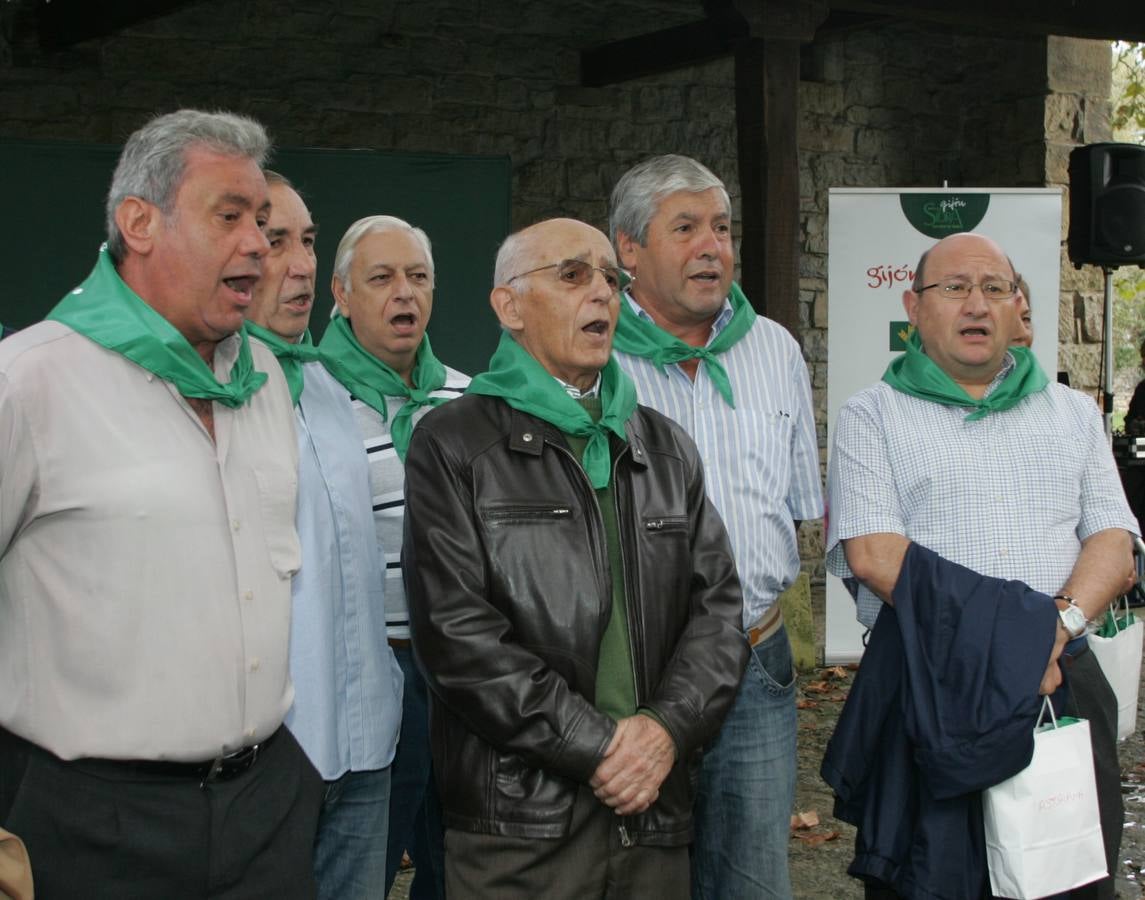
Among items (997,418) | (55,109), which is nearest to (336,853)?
(997,418)

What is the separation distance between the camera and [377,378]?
279 cm

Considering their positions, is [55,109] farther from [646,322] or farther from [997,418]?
[997,418]

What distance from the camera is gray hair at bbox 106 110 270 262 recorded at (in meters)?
1.98

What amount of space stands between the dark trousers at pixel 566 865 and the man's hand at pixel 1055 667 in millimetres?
864

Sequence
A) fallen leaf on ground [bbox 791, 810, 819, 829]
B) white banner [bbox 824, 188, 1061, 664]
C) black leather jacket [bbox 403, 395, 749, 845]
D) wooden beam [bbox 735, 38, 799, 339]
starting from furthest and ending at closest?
white banner [bbox 824, 188, 1061, 664] → wooden beam [bbox 735, 38, 799, 339] → fallen leaf on ground [bbox 791, 810, 819, 829] → black leather jacket [bbox 403, 395, 749, 845]

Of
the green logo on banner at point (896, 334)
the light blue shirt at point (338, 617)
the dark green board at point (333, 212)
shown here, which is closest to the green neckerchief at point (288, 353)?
the light blue shirt at point (338, 617)

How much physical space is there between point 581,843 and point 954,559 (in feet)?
→ 3.33

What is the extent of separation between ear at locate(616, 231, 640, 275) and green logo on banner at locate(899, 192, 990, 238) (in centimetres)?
384

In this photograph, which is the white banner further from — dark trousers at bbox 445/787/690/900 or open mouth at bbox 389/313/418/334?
dark trousers at bbox 445/787/690/900

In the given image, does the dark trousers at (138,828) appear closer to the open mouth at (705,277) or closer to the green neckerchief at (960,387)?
the open mouth at (705,277)

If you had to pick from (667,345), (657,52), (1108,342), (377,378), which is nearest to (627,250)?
(667,345)

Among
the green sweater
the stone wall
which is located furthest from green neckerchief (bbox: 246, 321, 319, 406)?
the stone wall

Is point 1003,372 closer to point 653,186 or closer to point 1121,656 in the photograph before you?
point 1121,656

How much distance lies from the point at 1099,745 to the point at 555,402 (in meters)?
1.39
